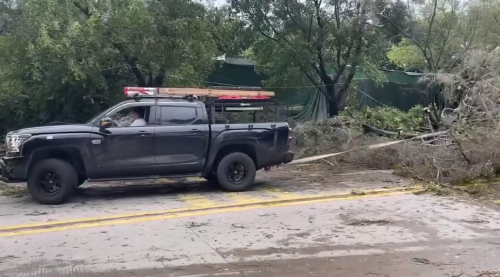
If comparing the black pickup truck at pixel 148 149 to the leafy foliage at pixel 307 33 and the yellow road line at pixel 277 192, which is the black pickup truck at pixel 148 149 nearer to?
the yellow road line at pixel 277 192

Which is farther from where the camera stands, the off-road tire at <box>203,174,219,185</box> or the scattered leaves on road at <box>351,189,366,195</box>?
the off-road tire at <box>203,174,219,185</box>

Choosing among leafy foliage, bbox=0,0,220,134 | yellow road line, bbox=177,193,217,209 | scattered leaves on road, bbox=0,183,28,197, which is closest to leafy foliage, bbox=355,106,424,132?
leafy foliage, bbox=0,0,220,134

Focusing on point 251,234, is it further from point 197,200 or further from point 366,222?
point 197,200

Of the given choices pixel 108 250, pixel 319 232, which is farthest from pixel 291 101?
pixel 108 250

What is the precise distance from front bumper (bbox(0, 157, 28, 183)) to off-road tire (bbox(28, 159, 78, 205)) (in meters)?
0.15

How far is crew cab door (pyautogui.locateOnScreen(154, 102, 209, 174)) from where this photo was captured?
10.4m

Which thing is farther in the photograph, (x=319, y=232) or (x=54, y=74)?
(x=54, y=74)

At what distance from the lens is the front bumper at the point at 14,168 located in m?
9.41

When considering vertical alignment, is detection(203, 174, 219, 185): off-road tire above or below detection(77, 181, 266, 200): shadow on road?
above

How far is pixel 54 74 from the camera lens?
15180mm

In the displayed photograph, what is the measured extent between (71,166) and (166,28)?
5.45 m

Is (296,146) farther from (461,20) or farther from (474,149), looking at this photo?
(461,20)

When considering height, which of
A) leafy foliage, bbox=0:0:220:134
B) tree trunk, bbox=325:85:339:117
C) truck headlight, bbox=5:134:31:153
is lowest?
truck headlight, bbox=5:134:31:153

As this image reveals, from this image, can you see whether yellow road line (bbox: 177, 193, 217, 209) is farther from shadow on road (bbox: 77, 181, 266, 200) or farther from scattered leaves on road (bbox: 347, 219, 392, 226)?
scattered leaves on road (bbox: 347, 219, 392, 226)
